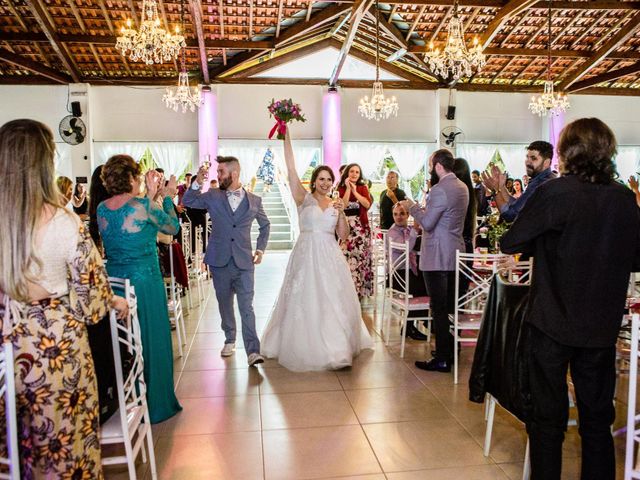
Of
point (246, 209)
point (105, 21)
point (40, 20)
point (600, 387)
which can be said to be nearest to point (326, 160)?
point (105, 21)

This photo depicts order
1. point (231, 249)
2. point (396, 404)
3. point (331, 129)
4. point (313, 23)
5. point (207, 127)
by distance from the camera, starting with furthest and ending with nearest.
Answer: point (331, 129)
point (207, 127)
point (313, 23)
point (231, 249)
point (396, 404)

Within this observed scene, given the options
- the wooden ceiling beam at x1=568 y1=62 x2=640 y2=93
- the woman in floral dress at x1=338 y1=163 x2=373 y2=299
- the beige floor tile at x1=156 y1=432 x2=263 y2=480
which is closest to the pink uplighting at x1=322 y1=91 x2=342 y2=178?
the wooden ceiling beam at x1=568 y1=62 x2=640 y2=93

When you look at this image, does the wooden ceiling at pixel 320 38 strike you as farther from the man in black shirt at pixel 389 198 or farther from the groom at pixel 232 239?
the groom at pixel 232 239

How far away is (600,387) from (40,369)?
1936mm

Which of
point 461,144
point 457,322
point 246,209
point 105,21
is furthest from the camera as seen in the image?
point 461,144

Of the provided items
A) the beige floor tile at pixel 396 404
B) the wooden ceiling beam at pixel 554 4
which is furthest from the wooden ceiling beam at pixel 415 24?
the beige floor tile at pixel 396 404

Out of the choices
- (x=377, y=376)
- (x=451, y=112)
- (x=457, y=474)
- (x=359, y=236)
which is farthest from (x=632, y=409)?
(x=451, y=112)

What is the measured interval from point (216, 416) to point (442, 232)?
195cm

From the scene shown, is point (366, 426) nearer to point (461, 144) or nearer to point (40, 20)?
point (40, 20)

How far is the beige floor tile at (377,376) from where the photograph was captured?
3715 millimetres

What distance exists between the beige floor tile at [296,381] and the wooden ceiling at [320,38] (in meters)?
6.84

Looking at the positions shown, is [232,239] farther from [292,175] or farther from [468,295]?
[468,295]

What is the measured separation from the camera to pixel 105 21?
9.89m

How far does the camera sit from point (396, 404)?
3.36 m
